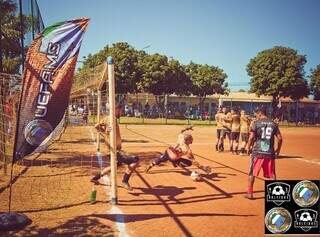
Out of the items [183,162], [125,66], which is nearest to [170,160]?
[183,162]

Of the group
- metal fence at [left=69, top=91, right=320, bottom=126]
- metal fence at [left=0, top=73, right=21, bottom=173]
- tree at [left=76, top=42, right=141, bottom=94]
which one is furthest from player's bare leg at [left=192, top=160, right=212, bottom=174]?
tree at [left=76, top=42, right=141, bottom=94]

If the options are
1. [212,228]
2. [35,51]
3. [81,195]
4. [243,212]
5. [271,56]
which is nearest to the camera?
[35,51]

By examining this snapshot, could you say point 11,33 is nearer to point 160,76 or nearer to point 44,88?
point 44,88

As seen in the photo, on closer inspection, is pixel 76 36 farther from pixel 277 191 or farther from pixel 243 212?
pixel 243 212

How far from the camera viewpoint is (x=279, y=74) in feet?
184

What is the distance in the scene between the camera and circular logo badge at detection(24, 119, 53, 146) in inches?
247

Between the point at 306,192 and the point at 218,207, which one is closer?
the point at 306,192

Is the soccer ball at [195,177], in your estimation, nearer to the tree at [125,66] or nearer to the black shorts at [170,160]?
the black shorts at [170,160]

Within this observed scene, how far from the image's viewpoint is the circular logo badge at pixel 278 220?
5.51 metres

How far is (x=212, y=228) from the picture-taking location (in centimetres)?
700

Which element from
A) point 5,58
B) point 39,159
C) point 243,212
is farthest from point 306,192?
point 5,58

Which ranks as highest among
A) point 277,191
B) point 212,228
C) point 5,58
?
point 5,58

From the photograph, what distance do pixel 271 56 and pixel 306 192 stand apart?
54.9 metres

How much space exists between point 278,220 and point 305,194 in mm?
521
